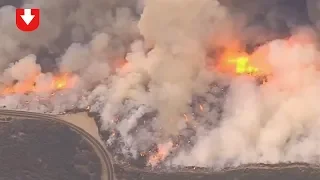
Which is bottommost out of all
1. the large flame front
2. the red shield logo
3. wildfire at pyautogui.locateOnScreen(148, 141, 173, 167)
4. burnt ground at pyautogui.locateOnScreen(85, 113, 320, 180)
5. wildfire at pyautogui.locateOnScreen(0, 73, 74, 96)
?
burnt ground at pyautogui.locateOnScreen(85, 113, 320, 180)

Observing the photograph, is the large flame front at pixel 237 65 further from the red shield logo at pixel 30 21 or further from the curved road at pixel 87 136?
the red shield logo at pixel 30 21

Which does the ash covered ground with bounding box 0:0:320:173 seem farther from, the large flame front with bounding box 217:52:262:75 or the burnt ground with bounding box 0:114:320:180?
the burnt ground with bounding box 0:114:320:180

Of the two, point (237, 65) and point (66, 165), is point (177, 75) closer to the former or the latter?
point (237, 65)

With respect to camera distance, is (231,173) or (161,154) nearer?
(231,173)

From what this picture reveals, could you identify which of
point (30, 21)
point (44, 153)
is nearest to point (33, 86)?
point (30, 21)

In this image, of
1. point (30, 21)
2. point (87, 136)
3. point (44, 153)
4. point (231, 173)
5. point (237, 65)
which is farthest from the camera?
point (30, 21)

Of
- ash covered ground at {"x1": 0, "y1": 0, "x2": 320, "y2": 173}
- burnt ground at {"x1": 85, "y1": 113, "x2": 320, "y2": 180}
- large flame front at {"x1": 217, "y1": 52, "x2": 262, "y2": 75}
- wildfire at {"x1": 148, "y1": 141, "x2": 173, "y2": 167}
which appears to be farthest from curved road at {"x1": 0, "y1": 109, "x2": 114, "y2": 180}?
large flame front at {"x1": 217, "y1": 52, "x2": 262, "y2": 75}

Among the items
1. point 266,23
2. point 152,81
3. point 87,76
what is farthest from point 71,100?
point 266,23
